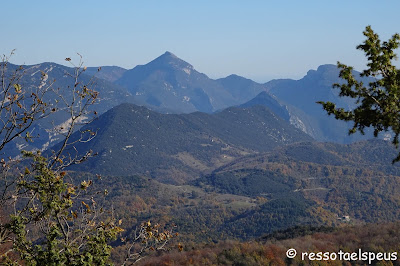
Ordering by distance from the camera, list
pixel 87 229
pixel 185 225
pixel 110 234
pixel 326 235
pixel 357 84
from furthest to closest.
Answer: pixel 185 225, pixel 326 235, pixel 357 84, pixel 87 229, pixel 110 234

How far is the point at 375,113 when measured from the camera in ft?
63.1

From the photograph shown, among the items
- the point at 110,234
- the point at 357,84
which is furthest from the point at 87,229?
the point at 357,84

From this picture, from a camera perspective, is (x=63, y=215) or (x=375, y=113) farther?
(x=375, y=113)

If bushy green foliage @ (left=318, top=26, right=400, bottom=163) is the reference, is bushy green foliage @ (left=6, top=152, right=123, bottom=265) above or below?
below

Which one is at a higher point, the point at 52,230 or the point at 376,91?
the point at 376,91

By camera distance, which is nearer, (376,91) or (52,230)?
(52,230)

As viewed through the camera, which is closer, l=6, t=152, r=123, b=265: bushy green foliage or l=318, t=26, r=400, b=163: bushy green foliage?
l=6, t=152, r=123, b=265: bushy green foliage

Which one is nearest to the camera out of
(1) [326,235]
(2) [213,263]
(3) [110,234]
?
(3) [110,234]

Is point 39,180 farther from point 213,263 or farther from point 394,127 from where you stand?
point 213,263

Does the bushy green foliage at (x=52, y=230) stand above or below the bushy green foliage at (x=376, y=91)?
below

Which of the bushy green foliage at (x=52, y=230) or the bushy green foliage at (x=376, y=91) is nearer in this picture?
the bushy green foliage at (x=52, y=230)

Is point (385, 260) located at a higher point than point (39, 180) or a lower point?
lower

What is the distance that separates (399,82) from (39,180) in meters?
13.3

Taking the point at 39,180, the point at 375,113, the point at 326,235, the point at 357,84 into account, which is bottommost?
the point at 326,235
